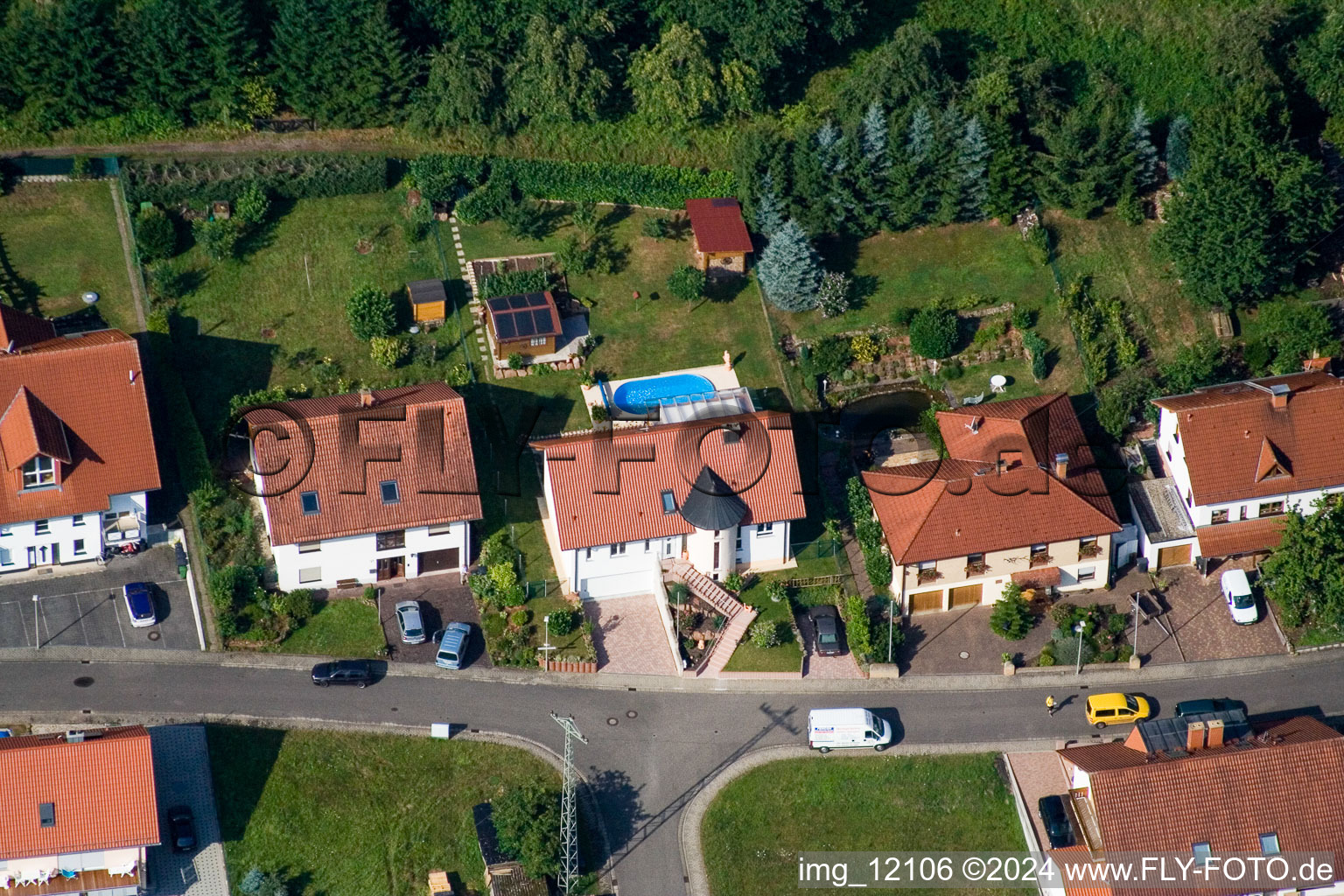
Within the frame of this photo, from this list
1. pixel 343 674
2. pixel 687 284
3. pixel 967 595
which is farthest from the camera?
pixel 687 284

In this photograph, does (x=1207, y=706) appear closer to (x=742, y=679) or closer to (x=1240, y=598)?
(x=1240, y=598)

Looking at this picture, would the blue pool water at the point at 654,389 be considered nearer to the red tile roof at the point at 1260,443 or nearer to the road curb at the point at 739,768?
the road curb at the point at 739,768

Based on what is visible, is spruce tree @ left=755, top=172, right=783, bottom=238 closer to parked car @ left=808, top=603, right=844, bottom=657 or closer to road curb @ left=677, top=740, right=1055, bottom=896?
parked car @ left=808, top=603, right=844, bottom=657

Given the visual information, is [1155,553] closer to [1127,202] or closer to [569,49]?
[1127,202]

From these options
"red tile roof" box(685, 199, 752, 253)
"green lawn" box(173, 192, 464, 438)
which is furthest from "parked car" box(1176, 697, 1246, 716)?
"green lawn" box(173, 192, 464, 438)

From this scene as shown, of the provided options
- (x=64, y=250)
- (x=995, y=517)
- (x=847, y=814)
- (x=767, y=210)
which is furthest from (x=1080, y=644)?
(x=64, y=250)

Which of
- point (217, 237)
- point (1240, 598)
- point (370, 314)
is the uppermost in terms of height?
point (217, 237)
